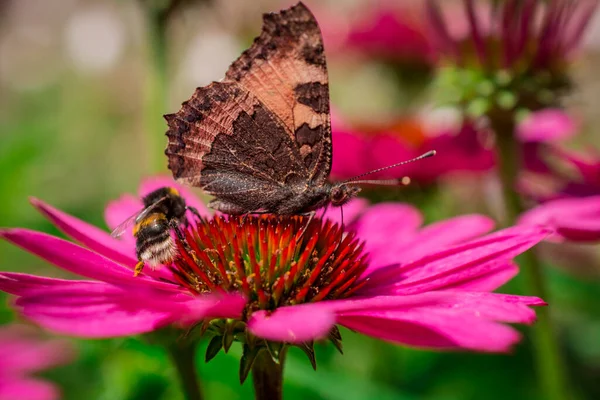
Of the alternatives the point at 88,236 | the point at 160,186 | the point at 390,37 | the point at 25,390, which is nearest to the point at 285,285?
the point at 88,236

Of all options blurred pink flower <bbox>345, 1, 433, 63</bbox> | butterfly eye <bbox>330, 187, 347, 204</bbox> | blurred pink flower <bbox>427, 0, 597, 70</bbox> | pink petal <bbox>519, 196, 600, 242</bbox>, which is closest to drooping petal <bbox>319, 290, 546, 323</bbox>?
butterfly eye <bbox>330, 187, 347, 204</bbox>

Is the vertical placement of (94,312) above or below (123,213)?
below

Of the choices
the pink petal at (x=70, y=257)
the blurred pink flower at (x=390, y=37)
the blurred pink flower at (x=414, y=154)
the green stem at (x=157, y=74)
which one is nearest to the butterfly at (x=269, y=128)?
the pink petal at (x=70, y=257)

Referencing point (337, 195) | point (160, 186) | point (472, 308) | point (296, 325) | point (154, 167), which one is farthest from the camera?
point (154, 167)

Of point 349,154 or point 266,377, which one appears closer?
point 266,377

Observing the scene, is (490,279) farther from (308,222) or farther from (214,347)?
(214,347)

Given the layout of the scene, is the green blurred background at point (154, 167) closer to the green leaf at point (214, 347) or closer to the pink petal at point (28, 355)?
the pink petal at point (28, 355)

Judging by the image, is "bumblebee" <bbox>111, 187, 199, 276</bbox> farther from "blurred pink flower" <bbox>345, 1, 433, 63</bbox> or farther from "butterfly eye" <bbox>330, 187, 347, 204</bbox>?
→ "blurred pink flower" <bbox>345, 1, 433, 63</bbox>
